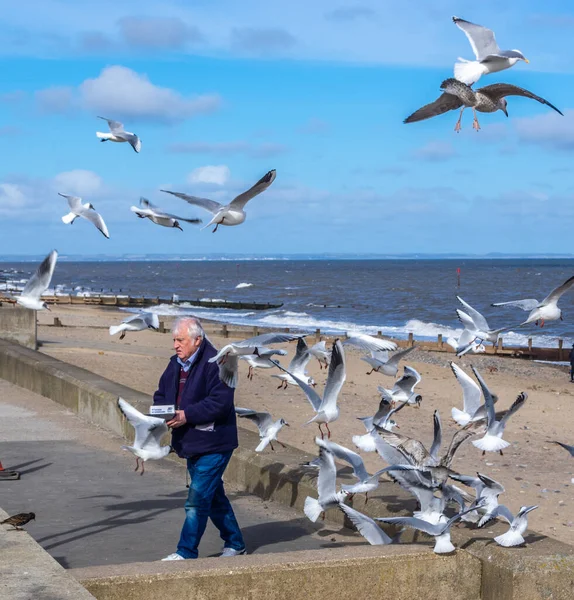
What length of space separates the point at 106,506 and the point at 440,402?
1311cm

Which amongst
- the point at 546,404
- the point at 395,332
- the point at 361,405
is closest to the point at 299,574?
the point at 361,405

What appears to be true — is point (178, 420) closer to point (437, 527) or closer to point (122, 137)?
point (437, 527)

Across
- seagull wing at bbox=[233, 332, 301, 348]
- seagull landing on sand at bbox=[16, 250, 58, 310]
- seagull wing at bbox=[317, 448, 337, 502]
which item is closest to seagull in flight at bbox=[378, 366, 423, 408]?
seagull wing at bbox=[317, 448, 337, 502]

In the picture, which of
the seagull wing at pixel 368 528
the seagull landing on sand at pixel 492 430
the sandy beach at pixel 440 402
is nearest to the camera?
the seagull wing at pixel 368 528

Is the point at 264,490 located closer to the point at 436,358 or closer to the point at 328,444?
the point at 328,444

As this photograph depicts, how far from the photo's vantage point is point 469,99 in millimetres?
5000

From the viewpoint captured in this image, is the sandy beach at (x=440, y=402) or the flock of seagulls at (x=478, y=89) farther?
the sandy beach at (x=440, y=402)

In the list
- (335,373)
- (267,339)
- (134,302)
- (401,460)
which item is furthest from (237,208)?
(134,302)

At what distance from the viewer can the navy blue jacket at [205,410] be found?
5660mm

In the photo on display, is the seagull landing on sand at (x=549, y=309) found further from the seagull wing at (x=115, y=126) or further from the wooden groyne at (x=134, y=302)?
the wooden groyne at (x=134, y=302)

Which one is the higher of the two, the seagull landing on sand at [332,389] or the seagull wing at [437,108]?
the seagull wing at [437,108]

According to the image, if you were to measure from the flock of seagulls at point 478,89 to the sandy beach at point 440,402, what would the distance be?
4.78 m

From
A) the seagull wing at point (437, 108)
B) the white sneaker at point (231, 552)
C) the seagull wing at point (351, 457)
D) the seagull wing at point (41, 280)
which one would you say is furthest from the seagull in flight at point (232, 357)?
the seagull wing at point (41, 280)

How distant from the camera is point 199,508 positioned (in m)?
5.75
